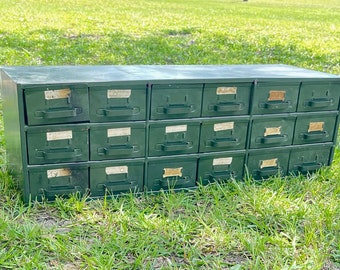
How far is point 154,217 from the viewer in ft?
10.7

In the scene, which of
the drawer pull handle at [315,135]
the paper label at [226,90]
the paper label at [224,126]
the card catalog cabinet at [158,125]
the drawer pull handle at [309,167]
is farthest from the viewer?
the drawer pull handle at [309,167]

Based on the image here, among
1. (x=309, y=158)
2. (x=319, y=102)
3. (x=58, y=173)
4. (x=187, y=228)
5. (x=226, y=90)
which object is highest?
(x=226, y=90)

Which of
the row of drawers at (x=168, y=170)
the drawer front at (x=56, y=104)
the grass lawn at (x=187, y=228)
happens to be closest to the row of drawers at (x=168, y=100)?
the drawer front at (x=56, y=104)

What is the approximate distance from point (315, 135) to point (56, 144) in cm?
213

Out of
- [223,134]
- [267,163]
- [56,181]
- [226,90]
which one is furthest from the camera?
[267,163]

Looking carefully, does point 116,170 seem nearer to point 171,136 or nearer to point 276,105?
point 171,136

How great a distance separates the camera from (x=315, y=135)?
403 centimetres

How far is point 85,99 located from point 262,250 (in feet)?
4.92

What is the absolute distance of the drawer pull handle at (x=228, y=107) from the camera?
11.7 feet

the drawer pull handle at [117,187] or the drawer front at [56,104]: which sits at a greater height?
the drawer front at [56,104]

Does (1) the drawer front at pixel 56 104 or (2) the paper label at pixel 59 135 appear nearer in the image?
(1) the drawer front at pixel 56 104

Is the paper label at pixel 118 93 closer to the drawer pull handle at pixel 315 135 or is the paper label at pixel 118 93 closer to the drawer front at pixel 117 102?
the drawer front at pixel 117 102

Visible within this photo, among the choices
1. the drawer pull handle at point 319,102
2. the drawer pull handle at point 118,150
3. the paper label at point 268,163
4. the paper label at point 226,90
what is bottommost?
the paper label at point 268,163

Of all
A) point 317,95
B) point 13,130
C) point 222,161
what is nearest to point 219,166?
point 222,161
